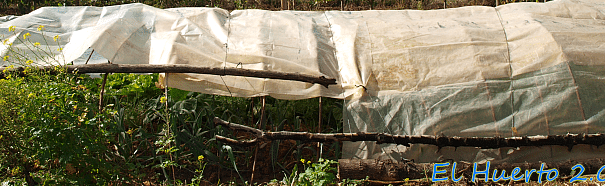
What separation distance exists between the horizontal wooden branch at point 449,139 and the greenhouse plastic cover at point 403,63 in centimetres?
11

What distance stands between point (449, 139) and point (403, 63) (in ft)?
2.65

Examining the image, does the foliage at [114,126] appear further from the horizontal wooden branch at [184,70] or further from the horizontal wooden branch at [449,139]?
the horizontal wooden branch at [449,139]

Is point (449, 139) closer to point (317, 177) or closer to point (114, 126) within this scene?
point (317, 177)

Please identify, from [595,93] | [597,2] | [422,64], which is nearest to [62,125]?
[422,64]

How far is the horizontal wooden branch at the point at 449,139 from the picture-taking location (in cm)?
362

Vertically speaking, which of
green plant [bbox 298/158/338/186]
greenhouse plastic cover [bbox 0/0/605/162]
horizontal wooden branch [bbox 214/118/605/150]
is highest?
greenhouse plastic cover [bbox 0/0/605/162]

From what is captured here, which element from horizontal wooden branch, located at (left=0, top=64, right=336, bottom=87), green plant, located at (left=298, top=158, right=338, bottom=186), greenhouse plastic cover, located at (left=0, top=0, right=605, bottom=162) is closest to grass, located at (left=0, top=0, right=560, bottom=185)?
green plant, located at (left=298, top=158, right=338, bottom=186)

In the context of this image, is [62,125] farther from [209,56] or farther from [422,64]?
[422,64]

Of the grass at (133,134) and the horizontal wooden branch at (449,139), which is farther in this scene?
the horizontal wooden branch at (449,139)

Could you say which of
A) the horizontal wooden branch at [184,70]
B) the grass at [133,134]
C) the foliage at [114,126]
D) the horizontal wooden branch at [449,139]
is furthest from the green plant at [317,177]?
the horizontal wooden branch at [184,70]

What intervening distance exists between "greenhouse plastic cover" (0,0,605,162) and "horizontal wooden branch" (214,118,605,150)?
0.38 ft

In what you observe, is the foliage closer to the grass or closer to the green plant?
the grass

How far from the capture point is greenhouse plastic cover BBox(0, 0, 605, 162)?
3783mm

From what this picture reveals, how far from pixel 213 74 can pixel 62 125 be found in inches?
50.2
